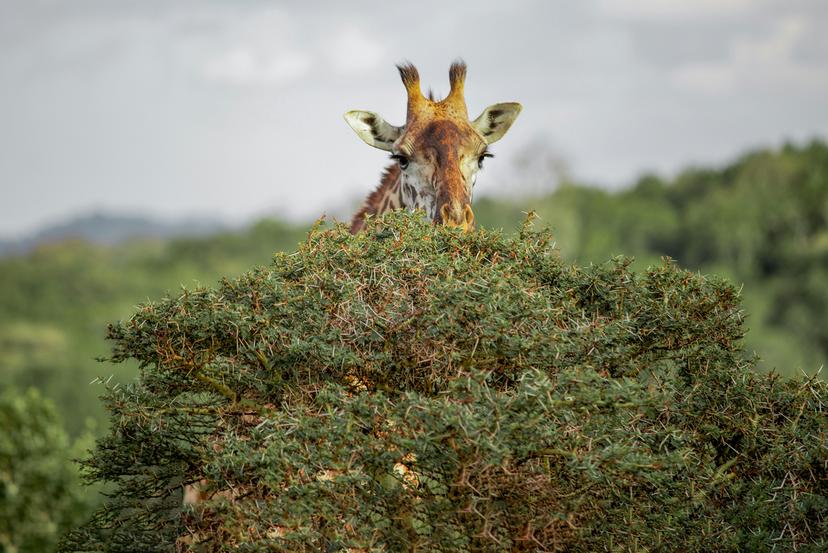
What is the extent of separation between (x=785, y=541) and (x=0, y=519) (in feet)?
70.4

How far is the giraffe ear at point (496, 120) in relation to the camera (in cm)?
1212

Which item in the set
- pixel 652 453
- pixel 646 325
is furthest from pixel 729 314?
pixel 652 453

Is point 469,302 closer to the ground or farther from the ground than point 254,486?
farther from the ground

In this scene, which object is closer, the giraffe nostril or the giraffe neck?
the giraffe nostril

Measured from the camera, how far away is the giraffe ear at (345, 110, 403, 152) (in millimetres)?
11820

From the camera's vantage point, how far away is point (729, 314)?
8.87 m

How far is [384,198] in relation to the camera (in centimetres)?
1239

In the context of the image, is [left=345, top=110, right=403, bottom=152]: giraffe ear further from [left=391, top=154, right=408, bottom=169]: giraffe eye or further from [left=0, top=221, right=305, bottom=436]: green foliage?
[left=0, top=221, right=305, bottom=436]: green foliage

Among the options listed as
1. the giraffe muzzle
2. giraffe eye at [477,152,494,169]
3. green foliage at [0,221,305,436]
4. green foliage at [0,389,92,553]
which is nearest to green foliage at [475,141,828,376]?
green foliage at [0,221,305,436]

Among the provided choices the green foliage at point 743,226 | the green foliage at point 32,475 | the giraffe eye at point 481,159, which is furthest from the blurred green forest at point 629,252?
the giraffe eye at point 481,159

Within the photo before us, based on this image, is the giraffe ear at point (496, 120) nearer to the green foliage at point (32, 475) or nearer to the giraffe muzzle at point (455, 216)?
the giraffe muzzle at point (455, 216)

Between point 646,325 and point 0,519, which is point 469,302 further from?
point 0,519

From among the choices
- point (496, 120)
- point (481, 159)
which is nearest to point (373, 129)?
point (481, 159)

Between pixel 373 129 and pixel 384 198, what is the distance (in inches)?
33.3
